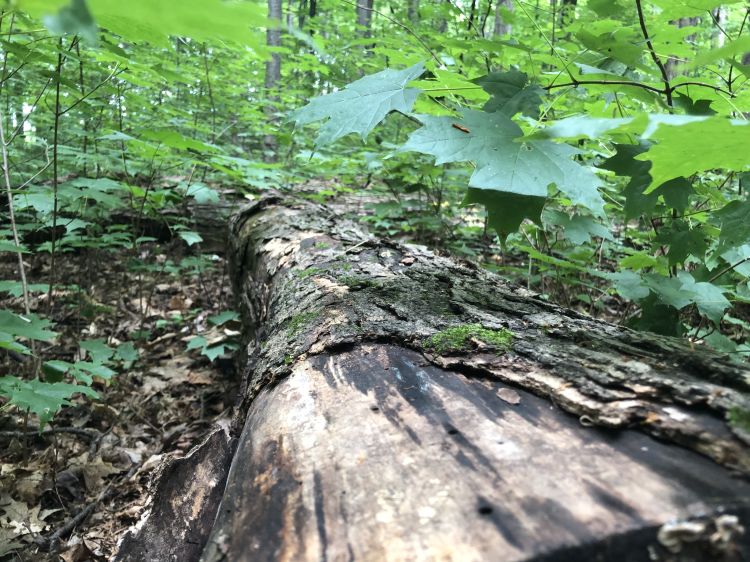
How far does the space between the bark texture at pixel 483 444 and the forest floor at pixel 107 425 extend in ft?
3.89

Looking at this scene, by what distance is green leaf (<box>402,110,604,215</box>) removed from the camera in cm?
109

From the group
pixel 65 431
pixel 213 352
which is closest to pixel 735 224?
pixel 213 352

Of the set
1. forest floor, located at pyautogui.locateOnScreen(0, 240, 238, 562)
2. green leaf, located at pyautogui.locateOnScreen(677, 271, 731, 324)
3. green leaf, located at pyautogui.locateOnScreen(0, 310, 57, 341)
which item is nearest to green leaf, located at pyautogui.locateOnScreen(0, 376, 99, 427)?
green leaf, located at pyautogui.locateOnScreen(0, 310, 57, 341)

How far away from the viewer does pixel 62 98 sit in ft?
14.2

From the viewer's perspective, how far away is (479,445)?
816 mm

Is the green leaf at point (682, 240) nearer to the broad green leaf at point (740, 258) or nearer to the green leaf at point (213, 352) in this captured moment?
the broad green leaf at point (740, 258)

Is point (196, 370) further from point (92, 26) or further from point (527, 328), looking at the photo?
point (92, 26)

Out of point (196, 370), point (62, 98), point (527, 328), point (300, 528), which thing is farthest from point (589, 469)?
point (62, 98)

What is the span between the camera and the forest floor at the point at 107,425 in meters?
1.96

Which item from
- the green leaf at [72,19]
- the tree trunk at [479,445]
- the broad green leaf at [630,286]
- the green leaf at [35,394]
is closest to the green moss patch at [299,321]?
the tree trunk at [479,445]

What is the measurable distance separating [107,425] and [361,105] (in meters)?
2.51

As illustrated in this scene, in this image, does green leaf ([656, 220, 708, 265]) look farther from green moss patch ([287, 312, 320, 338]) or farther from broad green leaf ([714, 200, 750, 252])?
green moss patch ([287, 312, 320, 338])

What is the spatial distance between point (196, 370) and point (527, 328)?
8.95 ft

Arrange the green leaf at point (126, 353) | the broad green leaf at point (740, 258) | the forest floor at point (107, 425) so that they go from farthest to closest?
the green leaf at point (126, 353) → the forest floor at point (107, 425) → the broad green leaf at point (740, 258)
